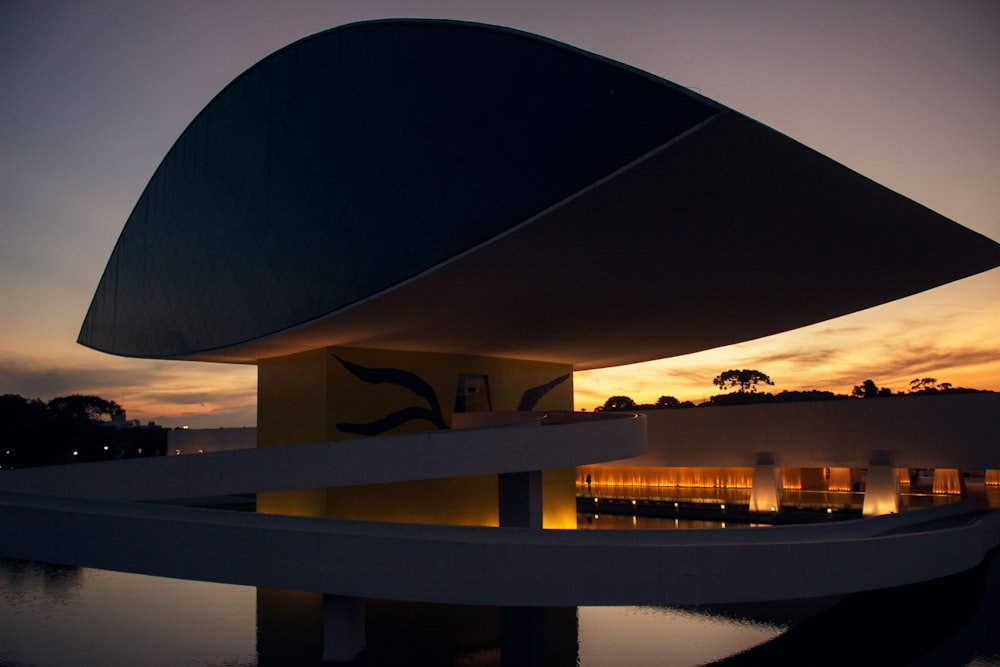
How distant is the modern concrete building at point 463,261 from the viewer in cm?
972

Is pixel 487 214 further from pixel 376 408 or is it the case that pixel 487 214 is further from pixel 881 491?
pixel 881 491

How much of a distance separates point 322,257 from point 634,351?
12215 millimetres

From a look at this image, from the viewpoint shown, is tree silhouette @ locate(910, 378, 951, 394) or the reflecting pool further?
tree silhouette @ locate(910, 378, 951, 394)

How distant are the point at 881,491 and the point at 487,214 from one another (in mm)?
18919

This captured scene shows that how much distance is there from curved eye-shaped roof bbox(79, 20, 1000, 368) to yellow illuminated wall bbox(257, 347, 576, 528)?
90 centimetres

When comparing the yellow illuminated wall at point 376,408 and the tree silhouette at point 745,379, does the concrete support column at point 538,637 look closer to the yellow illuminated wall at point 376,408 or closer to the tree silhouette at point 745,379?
the yellow illuminated wall at point 376,408

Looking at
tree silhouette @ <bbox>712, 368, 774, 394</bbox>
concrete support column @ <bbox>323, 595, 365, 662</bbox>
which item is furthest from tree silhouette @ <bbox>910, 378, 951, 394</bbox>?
concrete support column @ <bbox>323, 595, 365, 662</bbox>

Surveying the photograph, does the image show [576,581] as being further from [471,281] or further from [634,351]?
[634,351]

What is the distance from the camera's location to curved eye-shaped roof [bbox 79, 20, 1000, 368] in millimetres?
10352

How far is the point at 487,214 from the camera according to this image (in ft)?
40.1

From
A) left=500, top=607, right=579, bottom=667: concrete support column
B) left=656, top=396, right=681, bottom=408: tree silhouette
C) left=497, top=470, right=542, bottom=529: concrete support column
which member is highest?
left=656, top=396, right=681, bottom=408: tree silhouette

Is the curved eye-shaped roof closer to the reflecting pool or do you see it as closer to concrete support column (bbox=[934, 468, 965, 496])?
the reflecting pool

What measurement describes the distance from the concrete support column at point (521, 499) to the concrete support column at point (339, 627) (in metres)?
6.43

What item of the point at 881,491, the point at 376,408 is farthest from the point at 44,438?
the point at 881,491
